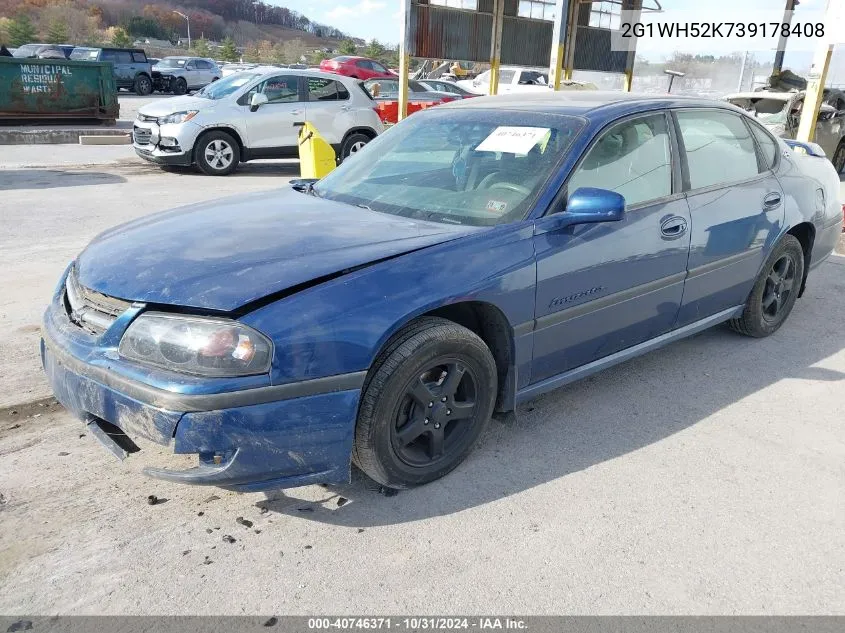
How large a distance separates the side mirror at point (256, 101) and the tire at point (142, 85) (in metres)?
23.4

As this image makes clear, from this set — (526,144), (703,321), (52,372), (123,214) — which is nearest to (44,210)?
(123,214)

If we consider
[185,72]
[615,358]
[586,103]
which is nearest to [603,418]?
[615,358]

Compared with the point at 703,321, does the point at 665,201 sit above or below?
above

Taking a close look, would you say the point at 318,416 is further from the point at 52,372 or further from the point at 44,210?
the point at 44,210

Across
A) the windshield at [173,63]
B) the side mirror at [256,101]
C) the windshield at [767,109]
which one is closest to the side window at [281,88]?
the side mirror at [256,101]

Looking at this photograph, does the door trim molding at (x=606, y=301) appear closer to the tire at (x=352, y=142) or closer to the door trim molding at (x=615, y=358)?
the door trim molding at (x=615, y=358)

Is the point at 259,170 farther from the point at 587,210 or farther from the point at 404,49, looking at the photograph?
the point at 587,210

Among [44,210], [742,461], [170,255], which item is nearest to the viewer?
[170,255]

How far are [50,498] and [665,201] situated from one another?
3158mm

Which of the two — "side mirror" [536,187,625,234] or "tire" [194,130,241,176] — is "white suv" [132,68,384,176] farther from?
"side mirror" [536,187,625,234]

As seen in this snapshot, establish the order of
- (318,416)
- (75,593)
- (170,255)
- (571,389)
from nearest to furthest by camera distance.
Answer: (75,593)
(318,416)
(170,255)
(571,389)

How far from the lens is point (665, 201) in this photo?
11.9ft

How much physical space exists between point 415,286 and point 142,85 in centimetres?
3309

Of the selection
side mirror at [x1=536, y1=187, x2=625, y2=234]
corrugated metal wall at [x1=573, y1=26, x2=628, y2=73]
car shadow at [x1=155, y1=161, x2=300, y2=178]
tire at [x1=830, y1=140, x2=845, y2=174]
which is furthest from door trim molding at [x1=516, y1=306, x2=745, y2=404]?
corrugated metal wall at [x1=573, y1=26, x2=628, y2=73]
